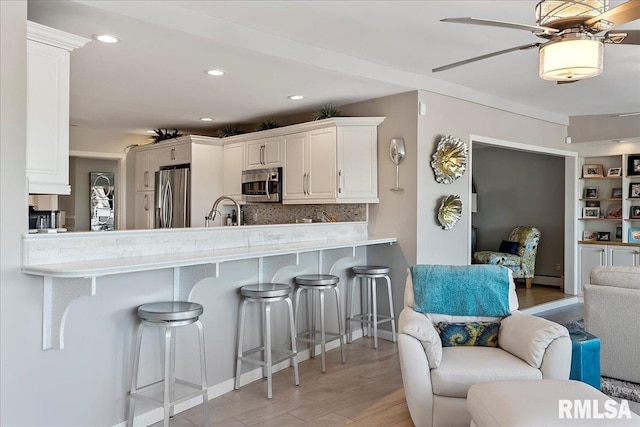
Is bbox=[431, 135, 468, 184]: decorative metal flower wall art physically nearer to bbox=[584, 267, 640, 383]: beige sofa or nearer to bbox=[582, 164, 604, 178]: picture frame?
bbox=[584, 267, 640, 383]: beige sofa

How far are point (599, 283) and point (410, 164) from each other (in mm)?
1945

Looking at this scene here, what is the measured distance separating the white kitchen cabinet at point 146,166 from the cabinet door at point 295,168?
2.46 meters

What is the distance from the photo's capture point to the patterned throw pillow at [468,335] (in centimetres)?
320

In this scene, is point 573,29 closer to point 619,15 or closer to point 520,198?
point 619,15

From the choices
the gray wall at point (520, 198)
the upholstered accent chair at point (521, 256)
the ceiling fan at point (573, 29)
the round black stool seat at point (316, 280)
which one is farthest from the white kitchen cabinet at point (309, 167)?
the gray wall at point (520, 198)


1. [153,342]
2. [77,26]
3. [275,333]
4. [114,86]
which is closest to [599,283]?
[275,333]

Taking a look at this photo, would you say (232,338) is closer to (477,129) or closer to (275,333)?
(275,333)

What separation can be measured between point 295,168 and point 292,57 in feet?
6.32

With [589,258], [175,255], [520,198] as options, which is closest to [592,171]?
[589,258]

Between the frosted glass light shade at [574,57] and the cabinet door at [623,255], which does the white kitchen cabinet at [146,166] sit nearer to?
the frosted glass light shade at [574,57]

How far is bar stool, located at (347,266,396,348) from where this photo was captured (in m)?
4.75

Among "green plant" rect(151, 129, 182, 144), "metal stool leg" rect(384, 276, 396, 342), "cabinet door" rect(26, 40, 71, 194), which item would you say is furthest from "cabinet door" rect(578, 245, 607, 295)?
"cabinet door" rect(26, 40, 71, 194)

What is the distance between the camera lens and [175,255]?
322 centimetres

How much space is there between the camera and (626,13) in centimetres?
233
